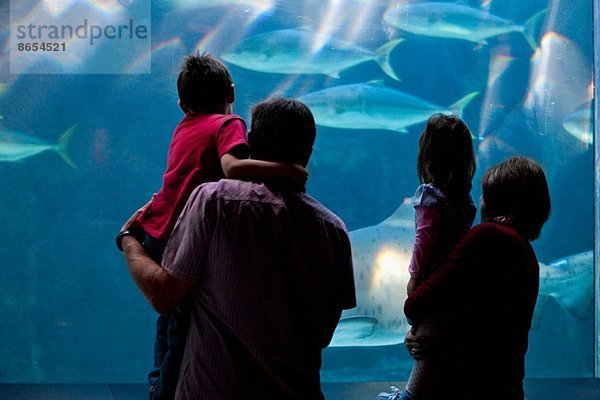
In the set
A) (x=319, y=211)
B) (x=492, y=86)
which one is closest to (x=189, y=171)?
(x=319, y=211)

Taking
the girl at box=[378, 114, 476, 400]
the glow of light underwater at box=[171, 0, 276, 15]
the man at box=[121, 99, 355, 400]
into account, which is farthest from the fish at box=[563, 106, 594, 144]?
the man at box=[121, 99, 355, 400]

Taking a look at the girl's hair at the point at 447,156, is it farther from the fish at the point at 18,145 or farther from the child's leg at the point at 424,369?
the fish at the point at 18,145

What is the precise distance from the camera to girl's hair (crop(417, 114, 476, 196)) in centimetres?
173

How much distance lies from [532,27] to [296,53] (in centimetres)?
195

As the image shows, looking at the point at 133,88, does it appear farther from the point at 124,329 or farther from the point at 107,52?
the point at 124,329

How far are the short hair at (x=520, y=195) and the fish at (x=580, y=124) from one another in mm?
3786

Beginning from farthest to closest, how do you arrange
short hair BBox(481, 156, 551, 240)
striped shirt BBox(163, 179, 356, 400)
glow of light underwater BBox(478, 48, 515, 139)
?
glow of light underwater BBox(478, 48, 515, 139) → short hair BBox(481, 156, 551, 240) → striped shirt BBox(163, 179, 356, 400)

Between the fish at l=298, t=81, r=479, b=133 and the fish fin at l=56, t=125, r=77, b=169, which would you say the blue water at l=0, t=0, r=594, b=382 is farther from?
the fish at l=298, t=81, r=479, b=133

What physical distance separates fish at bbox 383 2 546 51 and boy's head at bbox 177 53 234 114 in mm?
3565

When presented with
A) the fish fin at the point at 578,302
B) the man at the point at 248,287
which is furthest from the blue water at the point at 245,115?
the man at the point at 248,287

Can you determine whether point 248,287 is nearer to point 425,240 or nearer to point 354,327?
point 425,240

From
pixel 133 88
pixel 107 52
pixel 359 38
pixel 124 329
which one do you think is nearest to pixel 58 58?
pixel 107 52

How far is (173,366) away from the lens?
1402 mm

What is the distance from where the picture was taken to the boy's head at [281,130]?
1.31 meters
